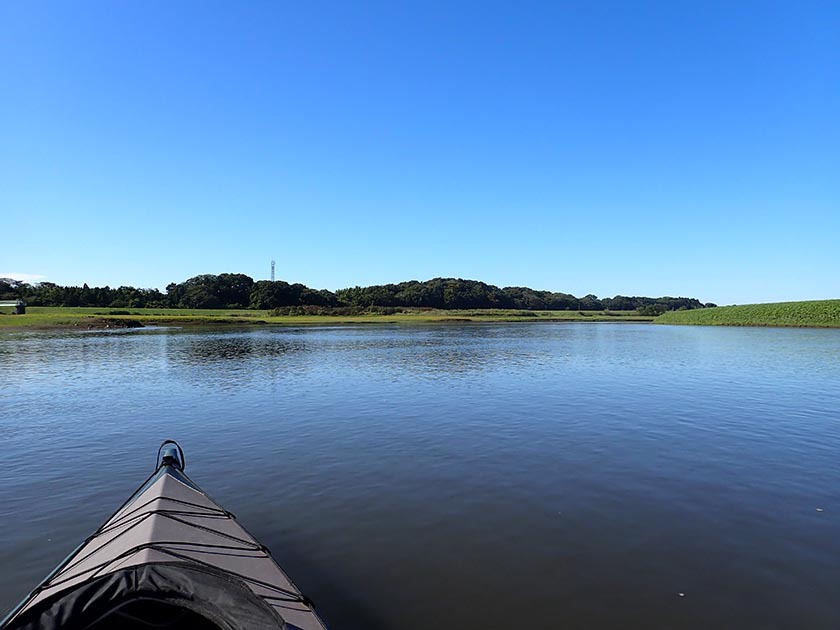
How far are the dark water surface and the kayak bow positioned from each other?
1.23 m

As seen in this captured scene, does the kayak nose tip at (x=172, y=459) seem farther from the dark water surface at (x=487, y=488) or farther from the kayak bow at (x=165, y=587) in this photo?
the kayak bow at (x=165, y=587)

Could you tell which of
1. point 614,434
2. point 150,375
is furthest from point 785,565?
point 150,375

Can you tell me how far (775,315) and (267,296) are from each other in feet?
408

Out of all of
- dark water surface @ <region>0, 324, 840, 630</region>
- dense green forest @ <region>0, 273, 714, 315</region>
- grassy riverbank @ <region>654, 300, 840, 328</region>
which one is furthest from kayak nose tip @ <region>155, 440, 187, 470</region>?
dense green forest @ <region>0, 273, 714, 315</region>

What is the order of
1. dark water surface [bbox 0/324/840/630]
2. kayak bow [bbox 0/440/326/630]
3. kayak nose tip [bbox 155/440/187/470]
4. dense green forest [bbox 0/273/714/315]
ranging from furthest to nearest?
dense green forest [bbox 0/273/714/315] → kayak nose tip [bbox 155/440/187/470] → dark water surface [bbox 0/324/840/630] → kayak bow [bbox 0/440/326/630]

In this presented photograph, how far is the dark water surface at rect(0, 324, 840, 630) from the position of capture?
20.3 feet

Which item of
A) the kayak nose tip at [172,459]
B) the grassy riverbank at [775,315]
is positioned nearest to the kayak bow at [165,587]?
the kayak nose tip at [172,459]

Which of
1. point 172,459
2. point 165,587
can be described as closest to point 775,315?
point 172,459

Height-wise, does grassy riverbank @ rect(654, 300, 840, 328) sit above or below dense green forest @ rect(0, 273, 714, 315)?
below

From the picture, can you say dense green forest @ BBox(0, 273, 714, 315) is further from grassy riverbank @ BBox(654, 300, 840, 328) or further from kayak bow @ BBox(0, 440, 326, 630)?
kayak bow @ BBox(0, 440, 326, 630)

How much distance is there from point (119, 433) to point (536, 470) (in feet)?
40.0

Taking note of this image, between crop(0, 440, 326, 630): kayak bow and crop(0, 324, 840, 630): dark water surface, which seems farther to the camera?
crop(0, 324, 840, 630): dark water surface

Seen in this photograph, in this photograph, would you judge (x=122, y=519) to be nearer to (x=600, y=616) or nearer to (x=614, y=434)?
(x=600, y=616)

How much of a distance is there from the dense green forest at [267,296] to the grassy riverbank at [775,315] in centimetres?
6668
